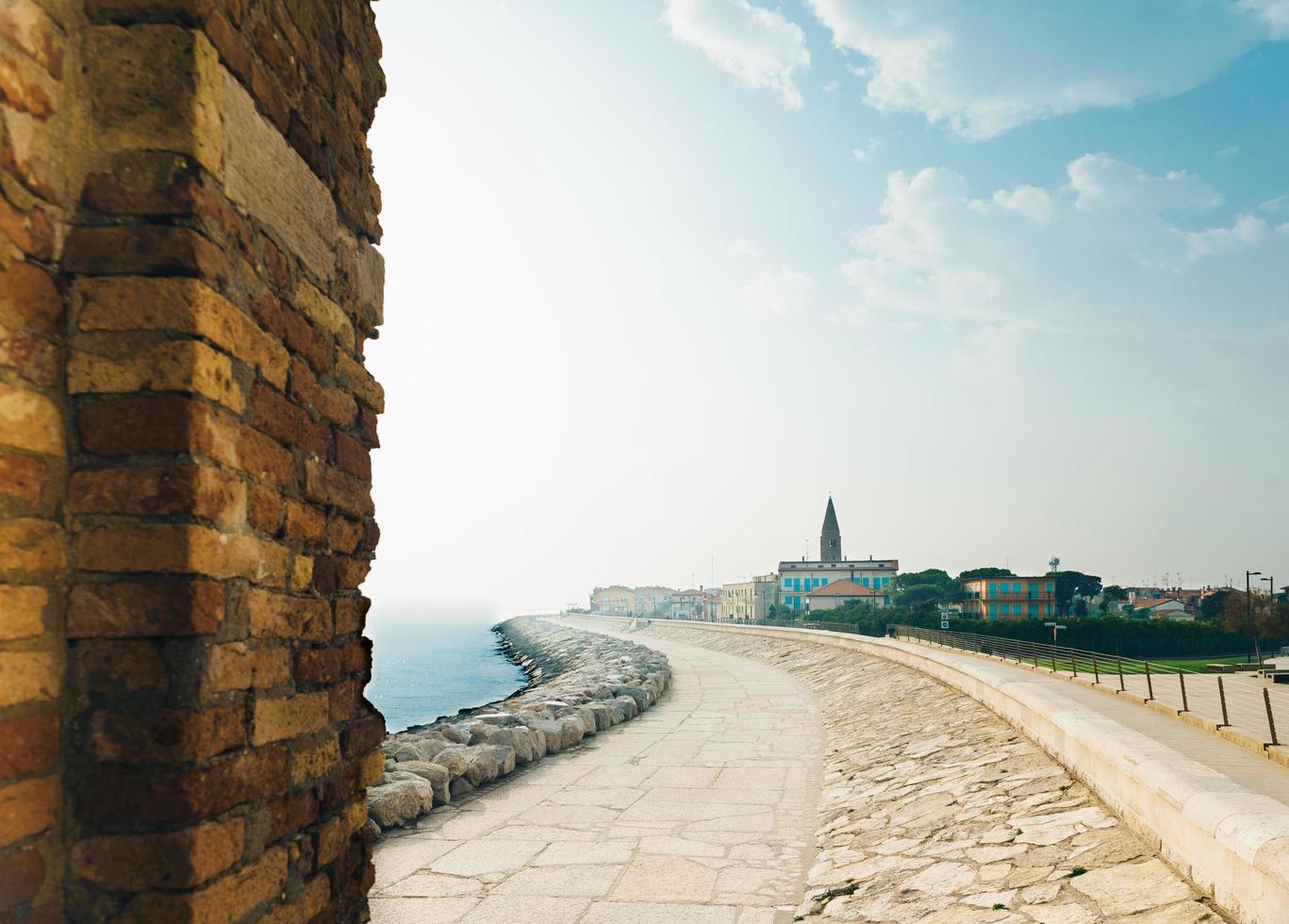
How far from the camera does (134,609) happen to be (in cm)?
186

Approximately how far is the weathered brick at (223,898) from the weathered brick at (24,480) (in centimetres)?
86

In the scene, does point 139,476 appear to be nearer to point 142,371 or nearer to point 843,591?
point 142,371

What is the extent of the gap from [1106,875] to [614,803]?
161 inches

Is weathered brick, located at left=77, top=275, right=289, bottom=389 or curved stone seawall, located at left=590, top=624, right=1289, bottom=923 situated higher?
weathered brick, located at left=77, top=275, right=289, bottom=389

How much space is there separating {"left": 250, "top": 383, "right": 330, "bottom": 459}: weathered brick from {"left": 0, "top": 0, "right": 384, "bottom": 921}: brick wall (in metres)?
0.01

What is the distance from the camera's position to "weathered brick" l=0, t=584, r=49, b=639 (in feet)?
5.62

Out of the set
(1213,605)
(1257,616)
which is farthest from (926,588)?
(1257,616)

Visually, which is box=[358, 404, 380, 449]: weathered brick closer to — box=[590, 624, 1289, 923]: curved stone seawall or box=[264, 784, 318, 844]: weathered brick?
box=[264, 784, 318, 844]: weathered brick

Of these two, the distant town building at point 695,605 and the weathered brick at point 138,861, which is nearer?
the weathered brick at point 138,861

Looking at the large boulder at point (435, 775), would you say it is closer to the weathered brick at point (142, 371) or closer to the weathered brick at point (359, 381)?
the weathered brick at point (359, 381)

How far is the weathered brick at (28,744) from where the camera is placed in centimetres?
169

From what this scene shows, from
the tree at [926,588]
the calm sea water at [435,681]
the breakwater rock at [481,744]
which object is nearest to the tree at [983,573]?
the tree at [926,588]

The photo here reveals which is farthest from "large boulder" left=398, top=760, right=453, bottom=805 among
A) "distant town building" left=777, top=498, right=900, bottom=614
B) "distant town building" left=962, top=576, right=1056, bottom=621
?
"distant town building" left=777, top=498, right=900, bottom=614

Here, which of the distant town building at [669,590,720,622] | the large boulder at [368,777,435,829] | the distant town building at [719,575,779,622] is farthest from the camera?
the distant town building at [669,590,720,622]
